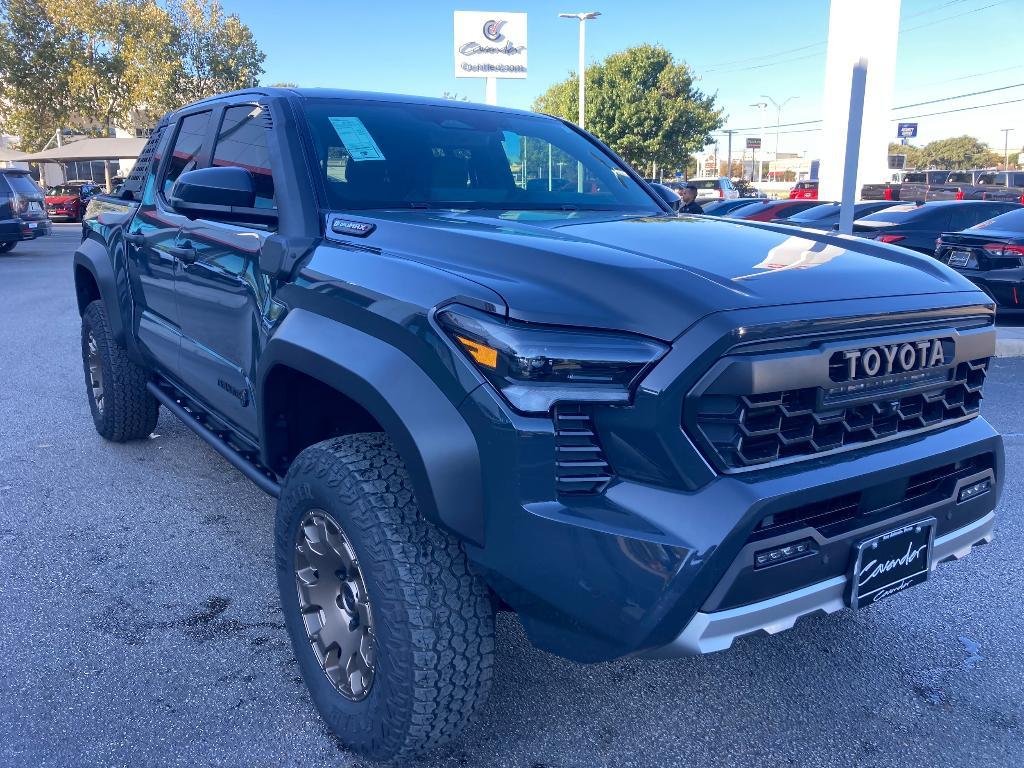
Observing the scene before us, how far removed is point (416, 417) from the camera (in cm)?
196

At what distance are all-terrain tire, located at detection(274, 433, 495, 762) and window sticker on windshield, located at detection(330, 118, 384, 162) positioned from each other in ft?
4.00

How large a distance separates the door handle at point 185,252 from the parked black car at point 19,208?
633 inches

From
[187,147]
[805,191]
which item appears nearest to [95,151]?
[805,191]

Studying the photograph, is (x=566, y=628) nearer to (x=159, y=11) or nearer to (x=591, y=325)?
(x=591, y=325)

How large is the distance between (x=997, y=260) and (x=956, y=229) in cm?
294

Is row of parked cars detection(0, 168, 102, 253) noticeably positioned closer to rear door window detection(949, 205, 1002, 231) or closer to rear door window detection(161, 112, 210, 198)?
rear door window detection(161, 112, 210, 198)

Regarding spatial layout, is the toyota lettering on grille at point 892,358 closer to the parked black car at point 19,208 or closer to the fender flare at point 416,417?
the fender flare at point 416,417

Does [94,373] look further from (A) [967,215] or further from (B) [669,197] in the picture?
(A) [967,215]

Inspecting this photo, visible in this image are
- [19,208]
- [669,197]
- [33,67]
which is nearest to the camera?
[669,197]

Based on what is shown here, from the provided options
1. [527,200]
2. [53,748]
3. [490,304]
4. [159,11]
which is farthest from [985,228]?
[159,11]

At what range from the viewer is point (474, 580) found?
205cm

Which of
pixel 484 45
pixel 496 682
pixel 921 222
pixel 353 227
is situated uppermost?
pixel 484 45

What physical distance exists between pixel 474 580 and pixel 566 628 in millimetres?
297

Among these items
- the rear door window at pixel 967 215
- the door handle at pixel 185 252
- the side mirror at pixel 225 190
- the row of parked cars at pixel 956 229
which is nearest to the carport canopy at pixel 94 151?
the row of parked cars at pixel 956 229
